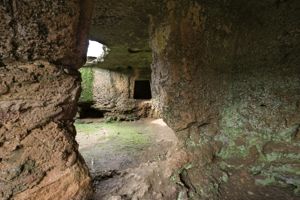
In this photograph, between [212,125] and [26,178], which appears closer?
[26,178]

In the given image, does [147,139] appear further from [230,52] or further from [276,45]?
[276,45]

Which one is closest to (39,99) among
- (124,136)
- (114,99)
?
(124,136)

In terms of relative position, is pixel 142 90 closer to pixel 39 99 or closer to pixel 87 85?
pixel 87 85

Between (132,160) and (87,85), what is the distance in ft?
11.9

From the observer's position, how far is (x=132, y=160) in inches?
107

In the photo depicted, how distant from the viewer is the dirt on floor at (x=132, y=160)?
170cm

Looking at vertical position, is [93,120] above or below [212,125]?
below

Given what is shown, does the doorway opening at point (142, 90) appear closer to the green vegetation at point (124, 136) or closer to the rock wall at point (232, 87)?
the green vegetation at point (124, 136)

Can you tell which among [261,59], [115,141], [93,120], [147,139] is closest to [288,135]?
[261,59]

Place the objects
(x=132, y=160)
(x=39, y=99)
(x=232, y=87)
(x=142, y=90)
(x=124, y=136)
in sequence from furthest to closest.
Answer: (x=142, y=90)
(x=124, y=136)
(x=132, y=160)
(x=232, y=87)
(x=39, y=99)

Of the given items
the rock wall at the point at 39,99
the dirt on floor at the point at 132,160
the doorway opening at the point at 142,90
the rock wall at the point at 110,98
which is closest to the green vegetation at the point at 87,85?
the rock wall at the point at 110,98

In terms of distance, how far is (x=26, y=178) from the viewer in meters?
1.10

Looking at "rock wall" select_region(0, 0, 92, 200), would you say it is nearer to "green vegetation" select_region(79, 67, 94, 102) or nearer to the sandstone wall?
the sandstone wall

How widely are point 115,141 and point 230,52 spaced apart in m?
2.33
